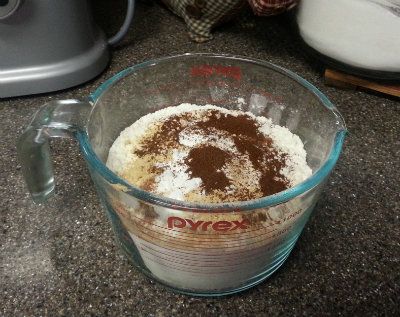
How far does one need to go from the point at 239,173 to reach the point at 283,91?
153 mm

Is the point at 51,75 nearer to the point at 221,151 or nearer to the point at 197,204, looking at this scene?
the point at 221,151

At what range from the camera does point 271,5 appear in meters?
0.74

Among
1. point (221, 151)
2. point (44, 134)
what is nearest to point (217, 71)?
point (221, 151)

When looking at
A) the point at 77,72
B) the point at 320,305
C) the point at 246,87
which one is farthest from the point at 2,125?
the point at 320,305

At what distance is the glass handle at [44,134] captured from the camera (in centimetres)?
46

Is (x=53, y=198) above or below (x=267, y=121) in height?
below

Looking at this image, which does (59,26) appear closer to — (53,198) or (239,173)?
(53,198)

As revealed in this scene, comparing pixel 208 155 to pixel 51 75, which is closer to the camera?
pixel 208 155

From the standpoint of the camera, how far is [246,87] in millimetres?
636

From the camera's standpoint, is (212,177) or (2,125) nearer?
(212,177)

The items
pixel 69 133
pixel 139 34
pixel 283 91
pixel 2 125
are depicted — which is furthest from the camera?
pixel 139 34

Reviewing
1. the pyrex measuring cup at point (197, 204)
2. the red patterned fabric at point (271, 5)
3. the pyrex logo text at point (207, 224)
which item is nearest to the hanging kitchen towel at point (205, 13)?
the red patterned fabric at point (271, 5)

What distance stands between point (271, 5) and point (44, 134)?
45 centimetres

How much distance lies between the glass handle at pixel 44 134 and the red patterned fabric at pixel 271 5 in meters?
0.38
